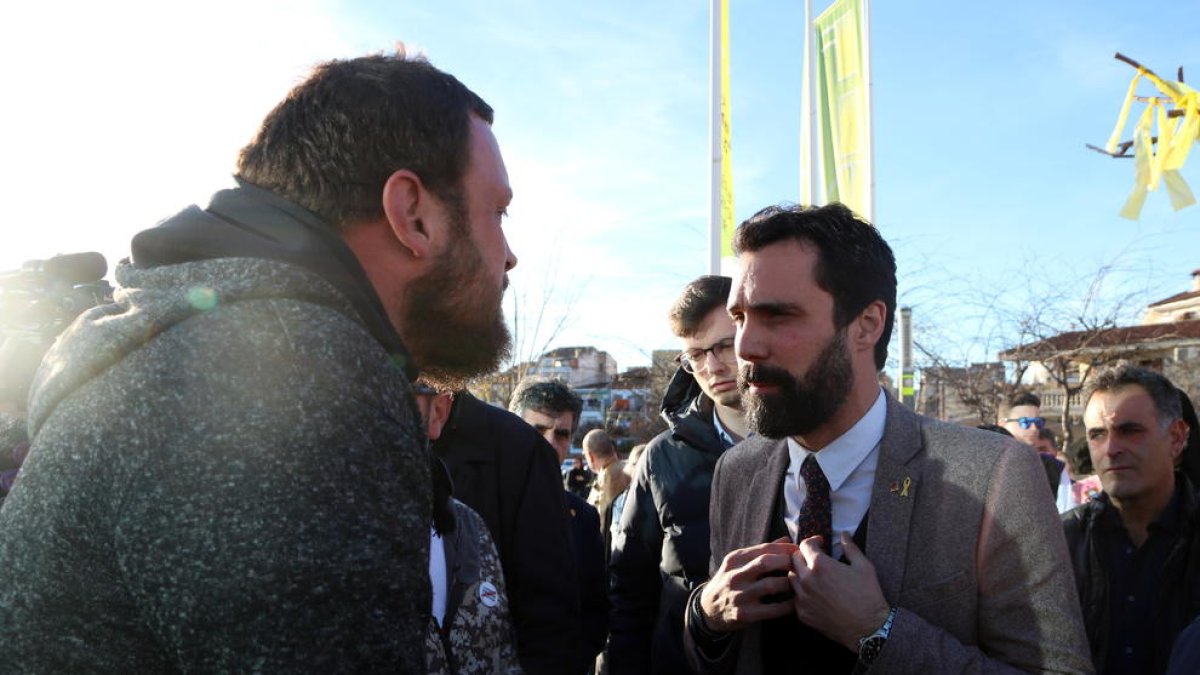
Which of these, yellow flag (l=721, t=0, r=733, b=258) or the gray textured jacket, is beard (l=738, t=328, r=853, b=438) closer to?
the gray textured jacket

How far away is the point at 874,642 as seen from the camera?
196 centimetres

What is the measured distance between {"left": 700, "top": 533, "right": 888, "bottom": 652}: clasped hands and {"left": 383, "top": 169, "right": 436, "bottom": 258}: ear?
1.15m

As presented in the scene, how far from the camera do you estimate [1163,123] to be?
8.22m

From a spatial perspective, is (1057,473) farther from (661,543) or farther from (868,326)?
(868,326)

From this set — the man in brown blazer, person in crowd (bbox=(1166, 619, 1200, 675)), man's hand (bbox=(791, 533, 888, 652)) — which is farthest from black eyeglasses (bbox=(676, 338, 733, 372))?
person in crowd (bbox=(1166, 619, 1200, 675))

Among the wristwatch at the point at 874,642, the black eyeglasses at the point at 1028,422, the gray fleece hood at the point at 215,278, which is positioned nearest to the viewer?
the gray fleece hood at the point at 215,278

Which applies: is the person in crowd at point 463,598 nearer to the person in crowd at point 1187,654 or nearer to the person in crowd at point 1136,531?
the person in crowd at point 1187,654

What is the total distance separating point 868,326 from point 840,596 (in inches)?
32.1

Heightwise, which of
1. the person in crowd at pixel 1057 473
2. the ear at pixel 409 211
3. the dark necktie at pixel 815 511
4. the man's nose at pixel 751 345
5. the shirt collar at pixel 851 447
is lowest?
the person in crowd at pixel 1057 473

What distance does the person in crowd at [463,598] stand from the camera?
7.57 feet

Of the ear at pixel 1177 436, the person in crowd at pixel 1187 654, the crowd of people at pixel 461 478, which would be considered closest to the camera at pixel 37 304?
the crowd of people at pixel 461 478

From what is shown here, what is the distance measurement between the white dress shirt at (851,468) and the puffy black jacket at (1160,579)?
145cm

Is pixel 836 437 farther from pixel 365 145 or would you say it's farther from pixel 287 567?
pixel 287 567

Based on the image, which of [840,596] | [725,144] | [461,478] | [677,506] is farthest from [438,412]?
[725,144]
